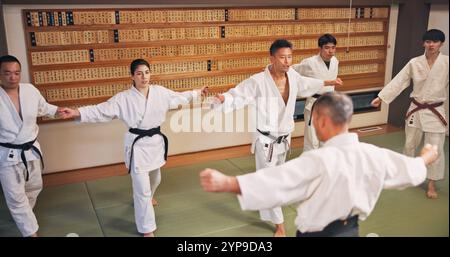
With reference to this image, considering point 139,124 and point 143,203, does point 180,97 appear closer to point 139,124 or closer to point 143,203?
point 139,124

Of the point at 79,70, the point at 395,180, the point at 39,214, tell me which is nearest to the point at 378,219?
the point at 395,180

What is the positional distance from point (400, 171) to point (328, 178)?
399 millimetres

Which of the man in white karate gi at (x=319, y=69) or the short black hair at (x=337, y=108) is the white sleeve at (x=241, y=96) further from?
the short black hair at (x=337, y=108)

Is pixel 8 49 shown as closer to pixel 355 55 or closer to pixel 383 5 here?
pixel 355 55

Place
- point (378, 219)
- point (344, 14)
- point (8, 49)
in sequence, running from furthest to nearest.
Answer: point (344, 14) < point (8, 49) < point (378, 219)

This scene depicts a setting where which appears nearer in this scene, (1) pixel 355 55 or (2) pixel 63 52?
(2) pixel 63 52

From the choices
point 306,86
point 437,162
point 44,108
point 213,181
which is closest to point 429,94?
point 437,162

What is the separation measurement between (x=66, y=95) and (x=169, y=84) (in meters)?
1.18

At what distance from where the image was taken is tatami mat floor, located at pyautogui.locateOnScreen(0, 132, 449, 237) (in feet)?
10.9

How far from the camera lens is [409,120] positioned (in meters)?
4.05

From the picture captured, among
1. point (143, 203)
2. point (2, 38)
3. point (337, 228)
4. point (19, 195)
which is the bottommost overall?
point (143, 203)

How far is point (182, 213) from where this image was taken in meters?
3.65

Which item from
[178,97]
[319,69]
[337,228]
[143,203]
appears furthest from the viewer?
[319,69]

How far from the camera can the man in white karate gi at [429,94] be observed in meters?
3.77
